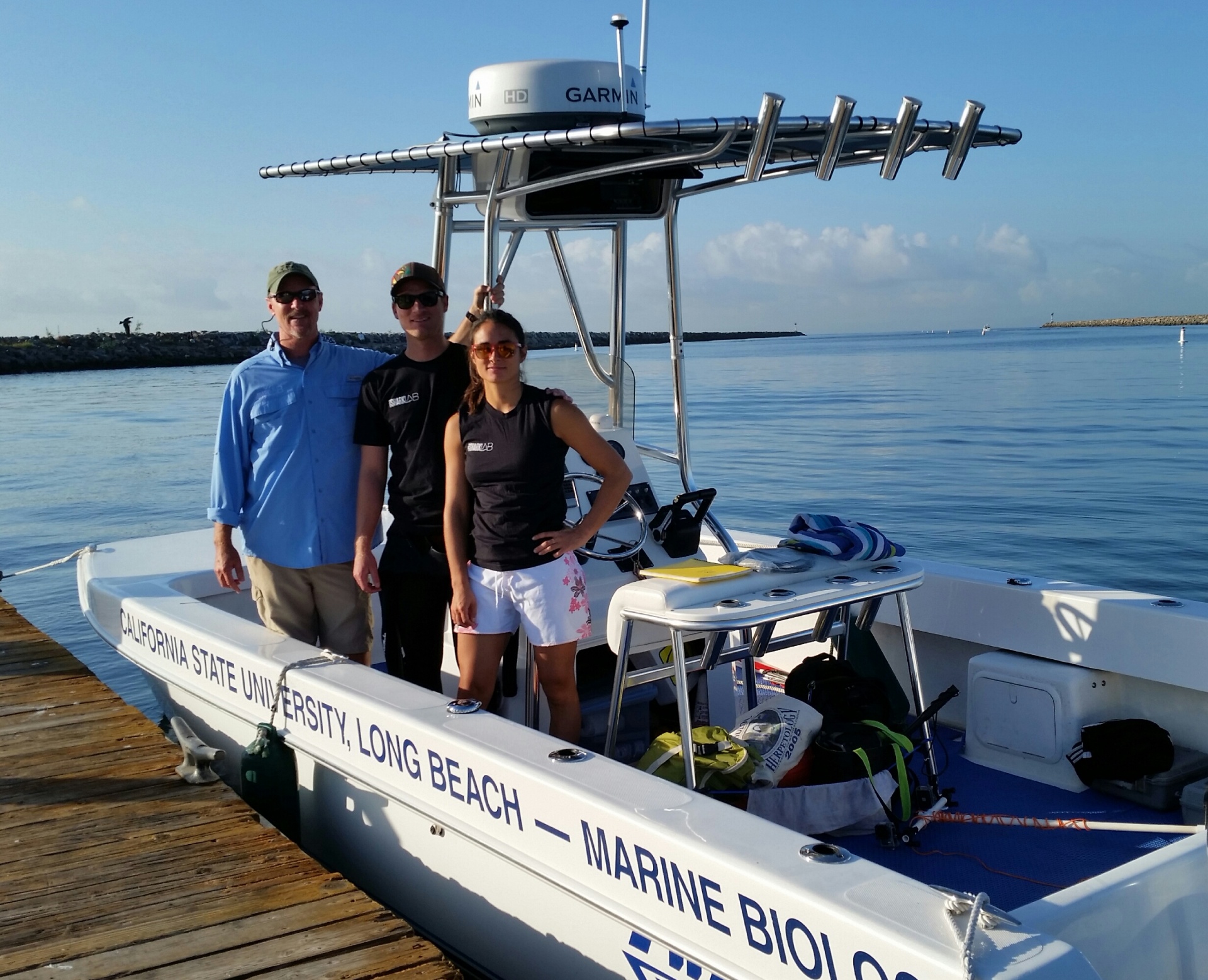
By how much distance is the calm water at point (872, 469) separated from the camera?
9977mm

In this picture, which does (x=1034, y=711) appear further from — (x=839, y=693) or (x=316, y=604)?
(x=316, y=604)

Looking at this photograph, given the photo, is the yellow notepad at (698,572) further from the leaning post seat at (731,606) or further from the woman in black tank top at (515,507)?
the woman in black tank top at (515,507)

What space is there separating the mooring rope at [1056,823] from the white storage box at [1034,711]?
0.80 feet

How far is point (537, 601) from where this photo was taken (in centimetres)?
279

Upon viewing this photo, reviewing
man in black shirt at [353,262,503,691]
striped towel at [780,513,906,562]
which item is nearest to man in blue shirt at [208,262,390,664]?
man in black shirt at [353,262,503,691]

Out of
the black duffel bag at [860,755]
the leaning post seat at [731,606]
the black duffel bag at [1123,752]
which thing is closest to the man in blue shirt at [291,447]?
the leaning post seat at [731,606]

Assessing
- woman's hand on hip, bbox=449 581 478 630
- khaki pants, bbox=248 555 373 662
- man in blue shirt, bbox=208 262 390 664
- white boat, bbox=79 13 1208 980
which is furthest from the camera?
khaki pants, bbox=248 555 373 662

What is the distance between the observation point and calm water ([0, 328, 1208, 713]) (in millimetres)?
9977

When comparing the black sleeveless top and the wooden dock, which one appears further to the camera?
the black sleeveless top

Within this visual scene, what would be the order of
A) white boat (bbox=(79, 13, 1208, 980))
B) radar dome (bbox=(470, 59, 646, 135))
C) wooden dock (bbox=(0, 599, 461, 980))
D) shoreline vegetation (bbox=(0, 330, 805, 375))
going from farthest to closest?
shoreline vegetation (bbox=(0, 330, 805, 375))
radar dome (bbox=(470, 59, 646, 135))
wooden dock (bbox=(0, 599, 461, 980))
white boat (bbox=(79, 13, 1208, 980))

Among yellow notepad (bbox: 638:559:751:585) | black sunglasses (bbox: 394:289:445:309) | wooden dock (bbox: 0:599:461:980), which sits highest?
black sunglasses (bbox: 394:289:445:309)

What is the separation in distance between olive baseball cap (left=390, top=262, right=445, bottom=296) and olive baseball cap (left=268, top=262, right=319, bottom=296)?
1.09 ft

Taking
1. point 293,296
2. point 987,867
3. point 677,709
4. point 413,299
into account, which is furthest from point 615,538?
point 987,867

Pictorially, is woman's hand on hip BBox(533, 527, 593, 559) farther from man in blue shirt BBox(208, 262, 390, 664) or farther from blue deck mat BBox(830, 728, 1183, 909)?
blue deck mat BBox(830, 728, 1183, 909)
